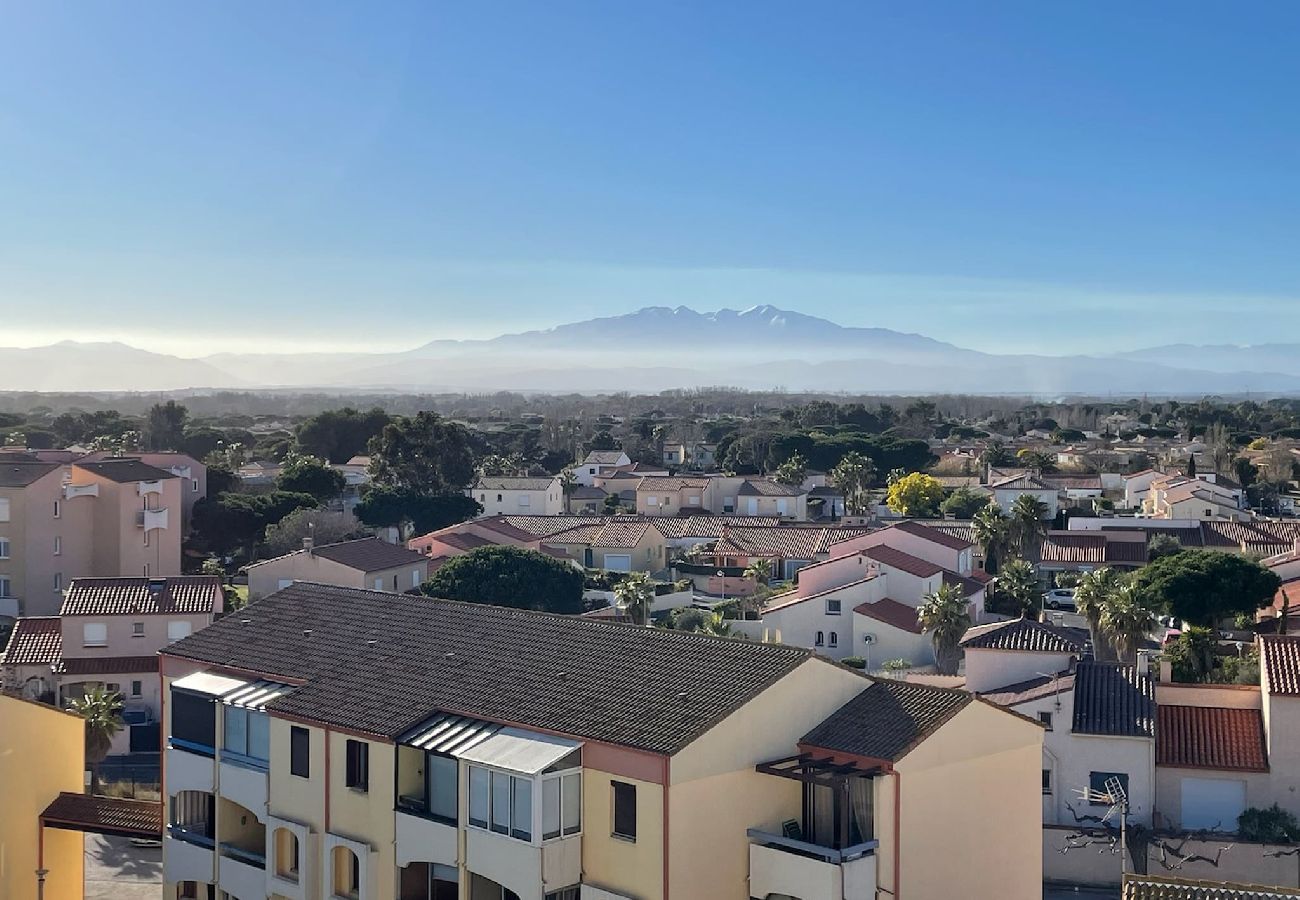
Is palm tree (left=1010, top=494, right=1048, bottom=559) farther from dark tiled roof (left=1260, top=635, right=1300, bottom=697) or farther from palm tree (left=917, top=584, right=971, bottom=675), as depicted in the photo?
dark tiled roof (left=1260, top=635, right=1300, bottom=697)

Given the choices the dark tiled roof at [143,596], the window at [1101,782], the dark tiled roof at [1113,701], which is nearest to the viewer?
the window at [1101,782]

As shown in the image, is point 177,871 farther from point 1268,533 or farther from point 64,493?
point 1268,533

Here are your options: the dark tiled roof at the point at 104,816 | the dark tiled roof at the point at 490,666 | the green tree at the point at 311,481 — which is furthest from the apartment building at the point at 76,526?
the dark tiled roof at the point at 490,666

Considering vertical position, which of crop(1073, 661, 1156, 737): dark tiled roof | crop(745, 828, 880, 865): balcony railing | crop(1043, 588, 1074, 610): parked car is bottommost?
crop(1043, 588, 1074, 610): parked car

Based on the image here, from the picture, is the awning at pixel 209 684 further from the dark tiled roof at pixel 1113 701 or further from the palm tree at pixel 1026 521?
the palm tree at pixel 1026 521

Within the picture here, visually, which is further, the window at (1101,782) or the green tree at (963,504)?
the green tree at (963,504)

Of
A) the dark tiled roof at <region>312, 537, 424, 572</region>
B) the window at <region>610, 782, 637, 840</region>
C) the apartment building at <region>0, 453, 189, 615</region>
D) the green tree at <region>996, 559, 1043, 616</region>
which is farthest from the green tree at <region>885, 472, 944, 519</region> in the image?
the window at <region>610, 782, 637, 840</region>

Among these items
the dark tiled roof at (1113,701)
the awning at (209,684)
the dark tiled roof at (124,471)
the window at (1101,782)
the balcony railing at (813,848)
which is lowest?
the window at (1101,782)
